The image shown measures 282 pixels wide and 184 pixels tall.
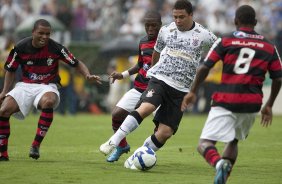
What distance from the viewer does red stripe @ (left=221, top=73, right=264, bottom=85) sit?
9617mm

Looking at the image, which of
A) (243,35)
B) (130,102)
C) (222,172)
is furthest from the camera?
(130,102)

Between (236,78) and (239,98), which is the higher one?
(236,78)

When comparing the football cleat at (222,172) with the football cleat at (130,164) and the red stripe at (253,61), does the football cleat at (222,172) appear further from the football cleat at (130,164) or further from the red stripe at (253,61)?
the football cleat at (130,164)

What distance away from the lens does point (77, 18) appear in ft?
102

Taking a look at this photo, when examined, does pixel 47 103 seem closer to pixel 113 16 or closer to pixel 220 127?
pixel 220 127

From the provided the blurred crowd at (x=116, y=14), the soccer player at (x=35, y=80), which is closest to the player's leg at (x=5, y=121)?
the soccer player at (x=35, y=80)

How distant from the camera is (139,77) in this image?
1344 centimetres

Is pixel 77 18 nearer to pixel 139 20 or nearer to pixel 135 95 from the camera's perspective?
pixel 139 20

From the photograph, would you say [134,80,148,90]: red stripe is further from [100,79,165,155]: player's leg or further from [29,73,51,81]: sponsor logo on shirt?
[29,73,51,81]: sponsor logo on shirt

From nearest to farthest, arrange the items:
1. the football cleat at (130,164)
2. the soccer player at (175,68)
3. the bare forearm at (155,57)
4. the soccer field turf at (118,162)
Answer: the soccer field turf at (118,162) < the football cleat at (130,164) < the soccer player at (175,68) < the bare forearm at (155,57)

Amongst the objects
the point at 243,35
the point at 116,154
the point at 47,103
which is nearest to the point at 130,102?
the point at 116,154

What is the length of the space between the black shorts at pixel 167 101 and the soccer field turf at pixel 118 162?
2.44 feet

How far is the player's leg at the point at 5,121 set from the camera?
12.6 meters

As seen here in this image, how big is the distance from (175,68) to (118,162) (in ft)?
6.57
